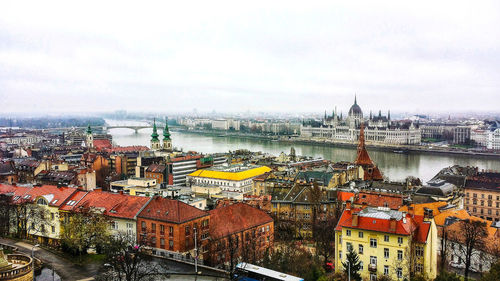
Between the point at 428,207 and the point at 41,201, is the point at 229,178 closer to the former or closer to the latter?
the point at 41,201

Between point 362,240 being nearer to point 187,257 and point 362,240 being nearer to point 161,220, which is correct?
point 187,257

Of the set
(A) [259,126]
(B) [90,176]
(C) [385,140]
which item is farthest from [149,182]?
(A) [259,126]

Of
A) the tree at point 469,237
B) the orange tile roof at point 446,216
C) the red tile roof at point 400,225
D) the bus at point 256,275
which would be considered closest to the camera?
the bus at point 256,275

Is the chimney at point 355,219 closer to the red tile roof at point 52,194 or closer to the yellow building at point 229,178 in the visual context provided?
the red tile roof at point 52,194

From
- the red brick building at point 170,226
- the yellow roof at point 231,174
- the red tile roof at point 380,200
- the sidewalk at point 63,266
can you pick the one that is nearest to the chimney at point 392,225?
the red tile roof at point 380,200

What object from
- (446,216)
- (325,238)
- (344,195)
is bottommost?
(325,238)

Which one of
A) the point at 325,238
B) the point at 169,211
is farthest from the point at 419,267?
the point at 169,211

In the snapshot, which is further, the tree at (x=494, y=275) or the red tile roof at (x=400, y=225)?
the red tile roof at (x=400, y=225)
